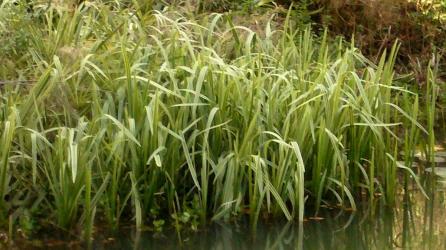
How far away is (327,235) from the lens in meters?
5.71

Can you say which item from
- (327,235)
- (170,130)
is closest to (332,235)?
(327,235)

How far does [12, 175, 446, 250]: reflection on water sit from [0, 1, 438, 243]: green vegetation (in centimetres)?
9

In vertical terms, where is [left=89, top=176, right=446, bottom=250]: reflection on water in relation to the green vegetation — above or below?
below

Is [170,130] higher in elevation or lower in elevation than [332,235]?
higher

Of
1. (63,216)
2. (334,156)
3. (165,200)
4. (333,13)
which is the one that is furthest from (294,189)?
(333,13)

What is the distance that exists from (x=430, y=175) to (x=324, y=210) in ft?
3.45

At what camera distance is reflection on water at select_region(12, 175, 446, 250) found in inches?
214

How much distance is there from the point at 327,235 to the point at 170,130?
1.09m

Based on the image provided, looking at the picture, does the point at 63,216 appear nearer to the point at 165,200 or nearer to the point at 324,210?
the point at 165,200

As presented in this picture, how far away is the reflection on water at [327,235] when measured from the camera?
5.45 metres

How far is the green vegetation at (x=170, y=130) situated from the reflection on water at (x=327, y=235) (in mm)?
90

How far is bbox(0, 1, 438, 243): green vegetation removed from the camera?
5367 millimetres

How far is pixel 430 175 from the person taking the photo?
6672mm

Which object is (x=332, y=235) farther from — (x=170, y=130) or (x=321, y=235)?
(x=170, y=130)
